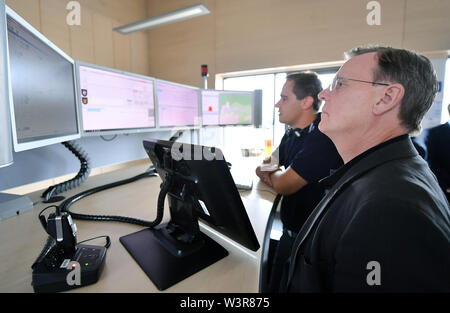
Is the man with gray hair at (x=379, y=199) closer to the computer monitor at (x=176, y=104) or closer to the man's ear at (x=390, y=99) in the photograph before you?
the man's ear at (x=390, y=99)

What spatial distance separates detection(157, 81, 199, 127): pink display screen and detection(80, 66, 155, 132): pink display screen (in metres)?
0.11

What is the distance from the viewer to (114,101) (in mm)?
1412

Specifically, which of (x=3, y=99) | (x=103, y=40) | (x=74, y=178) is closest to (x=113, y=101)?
(x=74, y=178)

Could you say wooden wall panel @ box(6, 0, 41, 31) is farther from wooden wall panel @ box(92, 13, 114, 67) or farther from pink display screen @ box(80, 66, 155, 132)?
pink display screen @ box(80, 66, 155, 132)

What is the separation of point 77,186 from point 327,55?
3.03 metres

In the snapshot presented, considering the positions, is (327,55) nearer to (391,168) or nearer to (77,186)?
(391,168)

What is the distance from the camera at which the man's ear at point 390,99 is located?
2.19 feet

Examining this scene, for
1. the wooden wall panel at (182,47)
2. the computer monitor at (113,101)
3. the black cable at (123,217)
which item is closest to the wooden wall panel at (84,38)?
the wooden wall panel at (182,47)

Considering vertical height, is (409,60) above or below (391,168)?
above

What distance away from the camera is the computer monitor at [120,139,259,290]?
562mm

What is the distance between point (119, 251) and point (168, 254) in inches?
6.1

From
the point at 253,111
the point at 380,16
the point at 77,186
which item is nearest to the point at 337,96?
the point at 77,186

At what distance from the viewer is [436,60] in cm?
245
